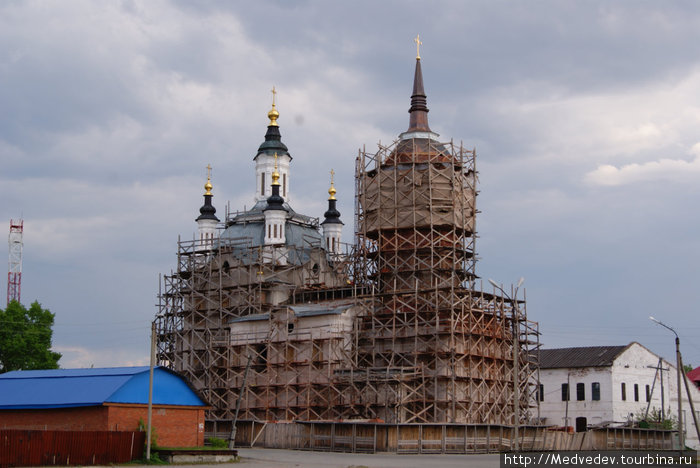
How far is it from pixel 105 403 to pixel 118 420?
1064 millimetres

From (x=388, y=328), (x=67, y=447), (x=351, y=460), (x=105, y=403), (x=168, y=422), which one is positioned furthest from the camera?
(x=388, y=328)

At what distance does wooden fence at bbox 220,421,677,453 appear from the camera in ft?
148

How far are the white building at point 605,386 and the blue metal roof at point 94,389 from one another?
29854mm

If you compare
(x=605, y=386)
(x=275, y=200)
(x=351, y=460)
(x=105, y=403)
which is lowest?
(x=351, y=460)

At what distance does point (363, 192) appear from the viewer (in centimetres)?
6091

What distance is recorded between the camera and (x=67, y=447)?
114ft

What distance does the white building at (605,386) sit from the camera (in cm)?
6469

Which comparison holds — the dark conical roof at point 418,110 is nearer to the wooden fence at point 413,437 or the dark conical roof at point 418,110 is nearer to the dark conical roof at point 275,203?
the dark conical roof at point 275,203

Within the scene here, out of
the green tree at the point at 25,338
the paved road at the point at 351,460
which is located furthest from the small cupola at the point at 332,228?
the paved road at the point at 351,460

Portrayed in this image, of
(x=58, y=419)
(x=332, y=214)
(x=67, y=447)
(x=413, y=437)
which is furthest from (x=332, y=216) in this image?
(x=67, y=447)

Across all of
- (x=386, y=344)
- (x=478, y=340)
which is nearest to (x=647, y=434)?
(x=478, y=340)

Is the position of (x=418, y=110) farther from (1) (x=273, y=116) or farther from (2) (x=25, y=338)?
(2) (x=25, y=338)

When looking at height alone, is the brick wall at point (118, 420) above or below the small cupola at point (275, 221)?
below

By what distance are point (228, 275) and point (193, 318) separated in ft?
12.6
